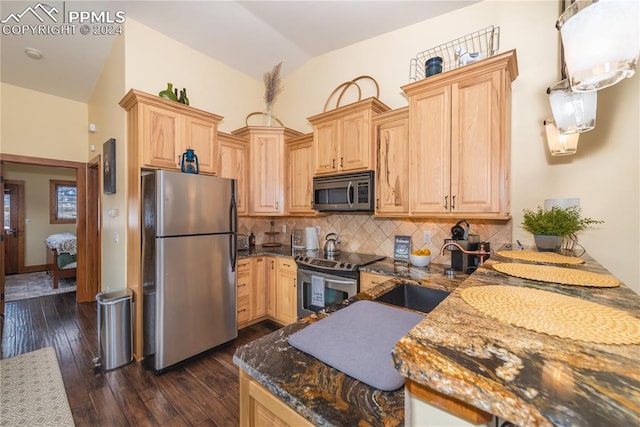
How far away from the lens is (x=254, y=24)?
112 inches

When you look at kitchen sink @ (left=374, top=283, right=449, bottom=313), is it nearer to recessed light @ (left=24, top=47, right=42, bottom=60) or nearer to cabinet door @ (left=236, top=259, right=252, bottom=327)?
cabinet door @ (left=236, top=259, right=252, bottom=327)

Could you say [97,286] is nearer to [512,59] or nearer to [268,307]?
[268,307]

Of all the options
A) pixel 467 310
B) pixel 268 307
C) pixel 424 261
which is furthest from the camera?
pixel 268 307

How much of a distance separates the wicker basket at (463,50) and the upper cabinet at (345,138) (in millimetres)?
545

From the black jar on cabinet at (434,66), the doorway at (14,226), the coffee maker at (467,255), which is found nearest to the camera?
the coffee maker at (467,255)

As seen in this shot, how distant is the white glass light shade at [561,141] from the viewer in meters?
1.64

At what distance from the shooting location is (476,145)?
1938 millimetres

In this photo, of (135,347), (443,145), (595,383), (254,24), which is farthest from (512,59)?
(135,347)

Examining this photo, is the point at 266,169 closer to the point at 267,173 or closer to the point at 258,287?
the point at 267,173

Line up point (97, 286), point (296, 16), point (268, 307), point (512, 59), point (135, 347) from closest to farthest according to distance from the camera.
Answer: point (512, 59) < point (135, 347) < point (296, 16) < point (268, 307) < point (97, 286)

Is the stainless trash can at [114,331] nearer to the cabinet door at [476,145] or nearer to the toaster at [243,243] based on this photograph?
the toaster at [243,243]

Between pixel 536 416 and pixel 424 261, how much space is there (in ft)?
6.92

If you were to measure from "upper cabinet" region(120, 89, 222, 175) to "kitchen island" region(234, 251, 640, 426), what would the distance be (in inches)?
96.4

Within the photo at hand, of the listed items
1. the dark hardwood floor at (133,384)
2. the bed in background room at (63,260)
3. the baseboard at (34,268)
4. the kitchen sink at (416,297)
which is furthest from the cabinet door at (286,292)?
the baseboard at (34,268)
